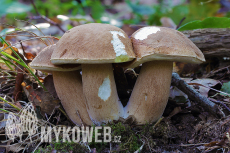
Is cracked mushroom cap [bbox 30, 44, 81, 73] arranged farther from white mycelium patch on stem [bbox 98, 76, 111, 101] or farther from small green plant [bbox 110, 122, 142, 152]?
small green plant [bbox 110, 122, 142, 152]

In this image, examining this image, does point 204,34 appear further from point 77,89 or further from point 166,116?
point 77,89

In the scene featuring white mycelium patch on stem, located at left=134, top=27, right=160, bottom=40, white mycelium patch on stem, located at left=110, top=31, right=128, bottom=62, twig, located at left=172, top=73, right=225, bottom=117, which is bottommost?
twig, located at left=172, top=73, right=225, bottom=117

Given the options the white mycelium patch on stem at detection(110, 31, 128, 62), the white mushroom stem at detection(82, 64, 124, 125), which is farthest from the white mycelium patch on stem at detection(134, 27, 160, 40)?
the white mushroom stem at detection(82, 64, 124, 125)

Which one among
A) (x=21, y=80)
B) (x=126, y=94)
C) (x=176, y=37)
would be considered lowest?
(x=126, y=94)

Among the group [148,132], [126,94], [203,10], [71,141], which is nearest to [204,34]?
[126,94]

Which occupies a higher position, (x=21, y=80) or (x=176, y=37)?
(x=176, y=37)

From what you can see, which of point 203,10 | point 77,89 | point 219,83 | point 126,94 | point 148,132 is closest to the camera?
point 148,132
